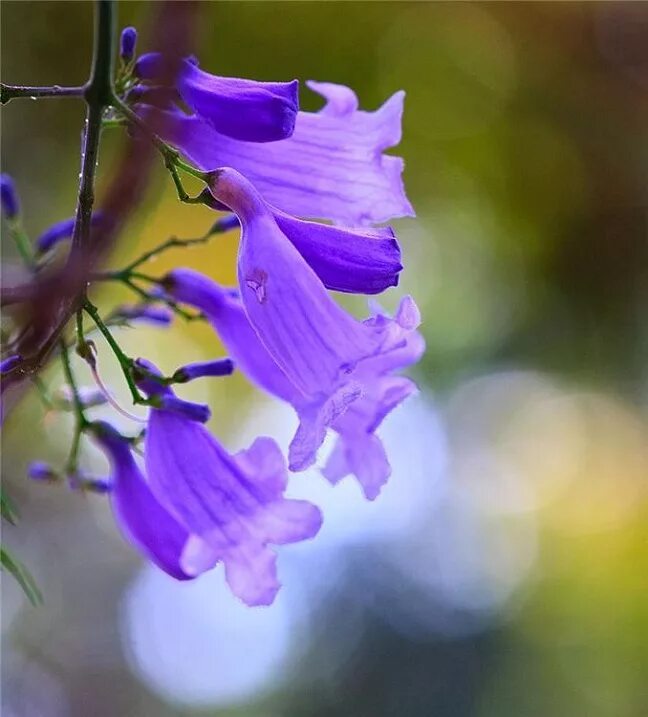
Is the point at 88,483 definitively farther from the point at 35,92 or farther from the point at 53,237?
the point at 35,92

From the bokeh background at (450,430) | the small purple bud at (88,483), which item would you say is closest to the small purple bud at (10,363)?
the small purple bud at (88,483)

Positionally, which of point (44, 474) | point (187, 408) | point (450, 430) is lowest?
point (450, 430)

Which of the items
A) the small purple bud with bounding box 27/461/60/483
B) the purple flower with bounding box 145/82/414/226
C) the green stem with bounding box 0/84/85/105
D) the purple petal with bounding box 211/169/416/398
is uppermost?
the green stem with bounding box 0/84/85/105

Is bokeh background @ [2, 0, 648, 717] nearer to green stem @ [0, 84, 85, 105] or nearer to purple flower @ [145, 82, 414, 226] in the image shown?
purple flower @ [145, 82, 414, 226]

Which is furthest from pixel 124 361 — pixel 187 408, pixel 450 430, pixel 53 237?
pixel 450 430

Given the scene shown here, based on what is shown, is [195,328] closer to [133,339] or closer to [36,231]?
[133,339]

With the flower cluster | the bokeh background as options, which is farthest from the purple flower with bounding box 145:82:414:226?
the bokeh background

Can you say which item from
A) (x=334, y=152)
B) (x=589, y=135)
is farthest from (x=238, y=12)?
(x=334, y=152)

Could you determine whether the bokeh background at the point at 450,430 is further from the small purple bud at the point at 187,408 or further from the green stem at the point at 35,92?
the green stem at the point at 35,92
